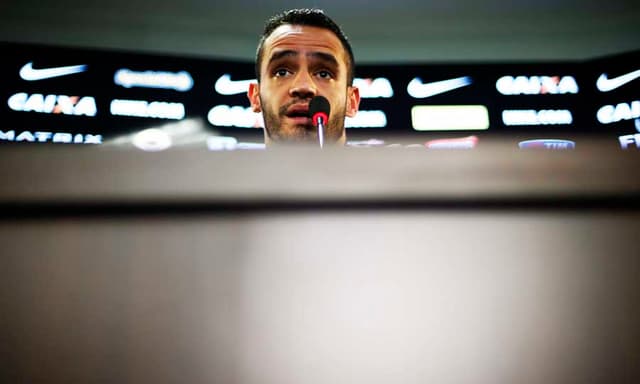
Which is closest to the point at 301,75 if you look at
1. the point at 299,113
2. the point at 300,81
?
the point at 300,81

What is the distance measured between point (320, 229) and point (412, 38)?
2.52 m

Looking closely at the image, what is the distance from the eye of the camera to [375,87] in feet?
7.67

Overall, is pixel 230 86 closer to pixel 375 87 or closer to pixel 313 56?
pixel 375 87

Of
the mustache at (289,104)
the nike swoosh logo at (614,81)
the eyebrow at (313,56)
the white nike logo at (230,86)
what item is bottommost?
the mustache at (289,104)

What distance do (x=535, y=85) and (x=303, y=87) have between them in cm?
142

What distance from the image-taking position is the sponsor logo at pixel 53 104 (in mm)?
2125

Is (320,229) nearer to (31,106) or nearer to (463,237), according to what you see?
(463,237)

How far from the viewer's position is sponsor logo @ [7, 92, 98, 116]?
2125mm

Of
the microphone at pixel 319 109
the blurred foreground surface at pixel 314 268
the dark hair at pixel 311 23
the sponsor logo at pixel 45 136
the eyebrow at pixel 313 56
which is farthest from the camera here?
the sponsor logo at pixel 45 136

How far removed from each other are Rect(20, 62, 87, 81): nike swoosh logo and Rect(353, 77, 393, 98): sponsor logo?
4.12ft

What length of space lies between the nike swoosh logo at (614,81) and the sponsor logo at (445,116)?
59 centimetres

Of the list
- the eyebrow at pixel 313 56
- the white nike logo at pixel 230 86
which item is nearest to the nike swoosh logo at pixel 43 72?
the white nike logo at pixel 230 86

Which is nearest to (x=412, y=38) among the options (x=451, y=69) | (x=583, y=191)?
(x=451, y=69)

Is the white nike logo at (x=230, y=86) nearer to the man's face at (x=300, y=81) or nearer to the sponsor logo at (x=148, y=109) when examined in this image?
the sponsor logo at (x=148, y=109)
